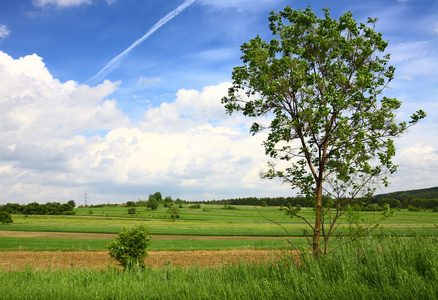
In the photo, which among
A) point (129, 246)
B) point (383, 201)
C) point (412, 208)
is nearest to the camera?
point (129, 246)

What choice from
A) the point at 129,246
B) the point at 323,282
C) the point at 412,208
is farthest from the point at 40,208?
the point at 412,208

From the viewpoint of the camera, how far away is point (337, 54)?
9422 millimetres

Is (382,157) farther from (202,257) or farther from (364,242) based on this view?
(202,257)

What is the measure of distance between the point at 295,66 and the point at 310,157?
120 inches

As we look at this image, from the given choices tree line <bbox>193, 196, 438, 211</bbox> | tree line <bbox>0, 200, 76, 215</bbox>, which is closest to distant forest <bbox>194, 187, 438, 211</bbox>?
tree line <bbox>193, 196, 438, 211</bbox>

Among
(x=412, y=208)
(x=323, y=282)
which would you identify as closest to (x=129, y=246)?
(x=323, y=282)

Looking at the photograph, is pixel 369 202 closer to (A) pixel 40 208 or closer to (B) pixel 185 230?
(B) pixel 185 230

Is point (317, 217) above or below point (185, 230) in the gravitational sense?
above

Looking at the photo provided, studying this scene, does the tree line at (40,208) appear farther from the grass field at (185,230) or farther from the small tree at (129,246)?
the small tree at (129,246)

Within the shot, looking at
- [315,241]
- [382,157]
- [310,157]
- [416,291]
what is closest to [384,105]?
[382,157]

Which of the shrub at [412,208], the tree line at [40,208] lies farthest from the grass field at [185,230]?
the shrub at [412,208]

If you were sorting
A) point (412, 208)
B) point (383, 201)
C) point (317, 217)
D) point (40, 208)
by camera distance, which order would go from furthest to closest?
point (412, 208)
point (40, 208)
point (383, 201)
point (317, 217)

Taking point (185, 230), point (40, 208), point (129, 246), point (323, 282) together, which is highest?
point (323, 282)

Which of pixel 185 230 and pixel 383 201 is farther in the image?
pixel 185 230
